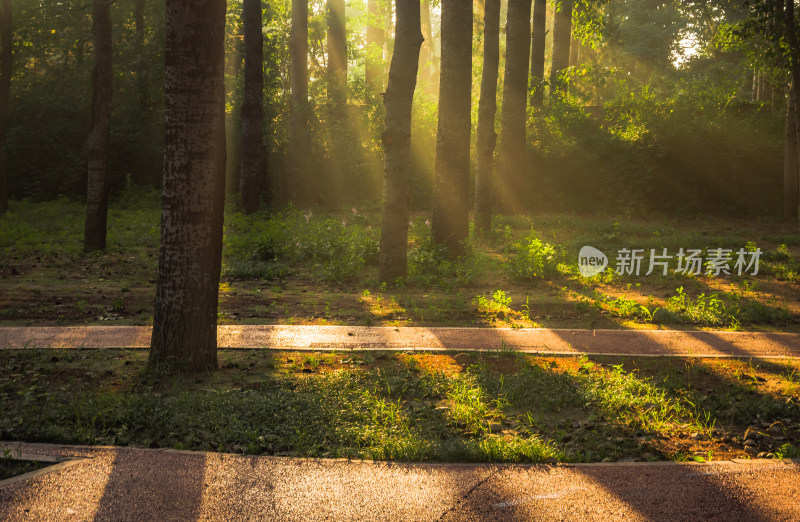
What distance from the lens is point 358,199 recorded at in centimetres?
2533

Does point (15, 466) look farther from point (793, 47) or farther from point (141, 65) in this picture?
point (141, 65)

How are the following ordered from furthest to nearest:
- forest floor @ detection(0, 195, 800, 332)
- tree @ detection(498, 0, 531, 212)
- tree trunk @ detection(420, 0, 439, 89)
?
tree trunk @ detection(420, 0, 439, 89)
tree @ detection(498, 0, 531, 212)
forest floor @ detection(0, 195, 800, 332)

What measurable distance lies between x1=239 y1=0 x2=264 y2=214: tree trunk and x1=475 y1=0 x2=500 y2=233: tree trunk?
25.0ft

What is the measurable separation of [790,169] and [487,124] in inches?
376

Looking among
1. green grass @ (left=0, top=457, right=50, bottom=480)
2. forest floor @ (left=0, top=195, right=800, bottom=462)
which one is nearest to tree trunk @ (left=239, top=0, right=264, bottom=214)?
forest floor @ (left=0, top=195, right=800, bottom=462)

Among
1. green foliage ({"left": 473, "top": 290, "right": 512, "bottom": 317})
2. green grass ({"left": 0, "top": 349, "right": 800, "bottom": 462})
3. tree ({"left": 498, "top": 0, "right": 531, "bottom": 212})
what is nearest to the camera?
green grass ({"left": 0, "top": 349, "right": 800, "bottom": 462})

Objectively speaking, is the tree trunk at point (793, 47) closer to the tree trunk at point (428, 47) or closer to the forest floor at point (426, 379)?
the forest floor at point (426, 379)

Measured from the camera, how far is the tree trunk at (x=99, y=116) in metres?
15.2

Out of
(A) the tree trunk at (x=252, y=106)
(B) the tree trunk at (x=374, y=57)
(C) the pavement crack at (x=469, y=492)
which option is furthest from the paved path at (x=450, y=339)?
(B) the tree trunk at (x=374, y=57)

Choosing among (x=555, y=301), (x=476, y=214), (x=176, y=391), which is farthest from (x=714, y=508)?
(x=476, y=214)

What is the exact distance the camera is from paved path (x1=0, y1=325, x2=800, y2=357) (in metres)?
7.71

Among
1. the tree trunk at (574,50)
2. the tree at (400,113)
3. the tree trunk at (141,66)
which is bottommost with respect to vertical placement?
the tree at (400,113)

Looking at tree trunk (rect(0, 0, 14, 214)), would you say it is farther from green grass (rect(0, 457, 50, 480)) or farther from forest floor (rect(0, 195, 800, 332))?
green grass (rect(0, 457, 50, 480))

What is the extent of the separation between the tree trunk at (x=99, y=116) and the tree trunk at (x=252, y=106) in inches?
248
